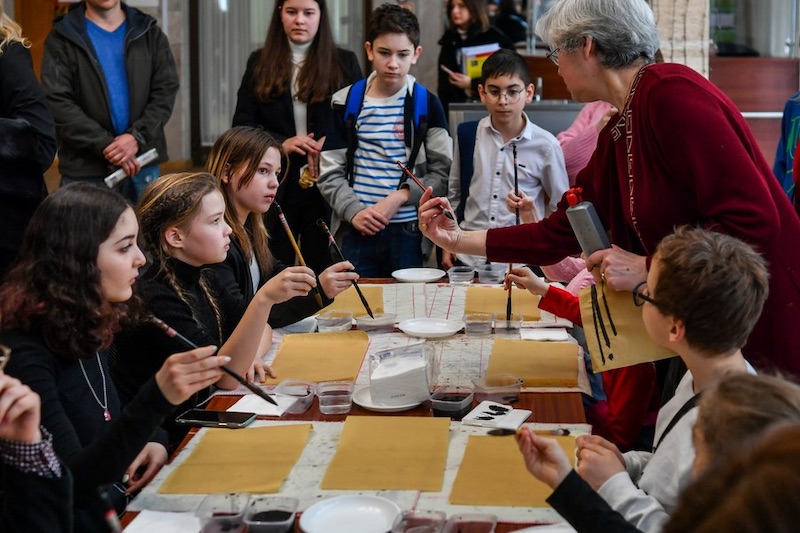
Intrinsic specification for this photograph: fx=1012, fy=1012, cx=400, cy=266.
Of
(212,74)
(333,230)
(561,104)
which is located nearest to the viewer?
(333,230)

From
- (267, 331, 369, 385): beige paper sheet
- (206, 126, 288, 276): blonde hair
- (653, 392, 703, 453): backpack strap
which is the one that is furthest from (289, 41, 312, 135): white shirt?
(653, 392, 703, 453): backpack strap

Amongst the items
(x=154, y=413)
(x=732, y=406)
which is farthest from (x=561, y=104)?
(x=732, y=406)

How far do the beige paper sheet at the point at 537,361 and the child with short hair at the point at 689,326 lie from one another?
50 centimetres

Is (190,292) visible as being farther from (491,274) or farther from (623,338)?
(491,274)

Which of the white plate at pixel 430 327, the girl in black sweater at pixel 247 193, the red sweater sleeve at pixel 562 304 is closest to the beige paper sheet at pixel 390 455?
the white plate at pixel 430 327

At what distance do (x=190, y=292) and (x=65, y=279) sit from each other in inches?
27.4

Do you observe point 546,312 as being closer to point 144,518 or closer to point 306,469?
point 306,469

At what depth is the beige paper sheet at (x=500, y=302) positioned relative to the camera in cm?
324

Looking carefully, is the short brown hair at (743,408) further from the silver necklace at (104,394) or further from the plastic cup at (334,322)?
the plastic cup at (334,322)

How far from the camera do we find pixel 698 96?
228cm

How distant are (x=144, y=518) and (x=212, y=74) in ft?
21.7

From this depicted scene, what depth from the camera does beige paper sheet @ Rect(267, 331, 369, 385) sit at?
8.62 ft

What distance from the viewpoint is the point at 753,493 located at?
2.60 ft

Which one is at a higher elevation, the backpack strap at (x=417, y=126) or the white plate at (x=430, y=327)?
the backpack strap at (x=417, y=126)
